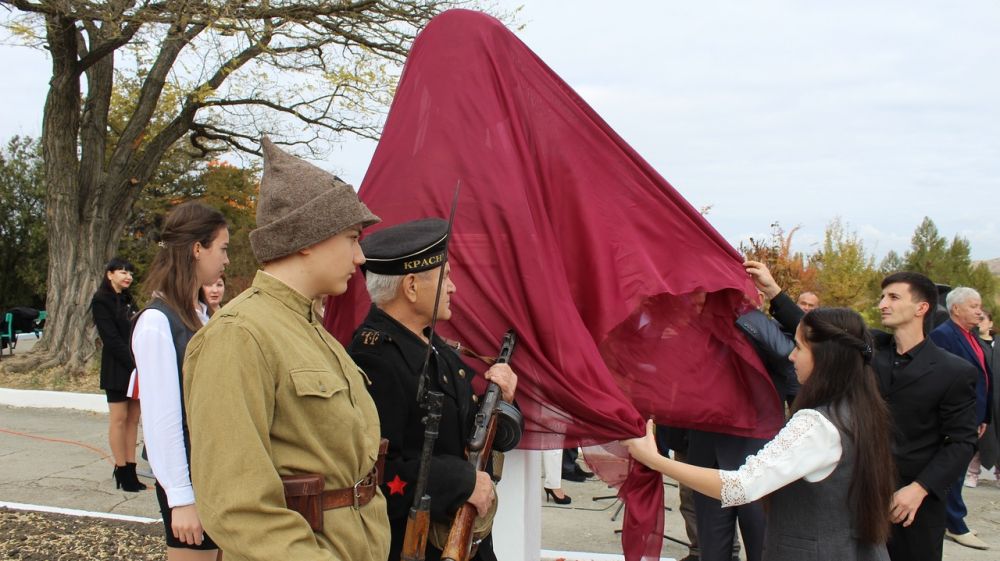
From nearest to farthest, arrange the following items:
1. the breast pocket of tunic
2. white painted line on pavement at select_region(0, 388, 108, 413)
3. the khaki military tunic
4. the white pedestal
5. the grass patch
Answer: the khaki military tunic < the breast pocket of tunic < the white pedestal < white painted line on pavement at select_region(0, 388, 108, 413) < the grass patch

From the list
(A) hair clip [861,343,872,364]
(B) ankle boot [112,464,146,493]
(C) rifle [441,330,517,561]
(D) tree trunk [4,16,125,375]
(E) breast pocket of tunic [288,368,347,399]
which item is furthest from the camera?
(D) tree trunk [4,16,125,375]

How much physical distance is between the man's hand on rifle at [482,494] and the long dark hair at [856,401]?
1.17 meters

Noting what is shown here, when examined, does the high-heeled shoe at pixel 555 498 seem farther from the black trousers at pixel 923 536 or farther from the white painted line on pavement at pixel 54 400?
the white painted line on pavement at pixel 54 400

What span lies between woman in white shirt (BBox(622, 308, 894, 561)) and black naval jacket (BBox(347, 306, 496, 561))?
0.79 meters

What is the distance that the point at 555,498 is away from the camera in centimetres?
656

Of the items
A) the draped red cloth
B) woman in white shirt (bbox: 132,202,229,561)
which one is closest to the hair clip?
the draped red cloth

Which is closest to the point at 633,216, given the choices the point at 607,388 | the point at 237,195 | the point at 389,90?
the point at 607,388

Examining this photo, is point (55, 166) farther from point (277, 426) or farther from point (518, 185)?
point (277, 426)

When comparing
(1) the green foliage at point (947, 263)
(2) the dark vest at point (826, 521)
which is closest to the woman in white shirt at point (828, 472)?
(2) the dark vest at point (826, 521)

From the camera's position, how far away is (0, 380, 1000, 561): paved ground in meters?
5.61

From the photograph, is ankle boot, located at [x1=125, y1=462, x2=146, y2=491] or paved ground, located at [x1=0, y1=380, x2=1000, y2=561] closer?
paved ground, located at [x1=0, y1=380, x2=1000, y2=561]

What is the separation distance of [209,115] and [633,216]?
1366 centimetres

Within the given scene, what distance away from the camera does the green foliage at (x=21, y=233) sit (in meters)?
23.1

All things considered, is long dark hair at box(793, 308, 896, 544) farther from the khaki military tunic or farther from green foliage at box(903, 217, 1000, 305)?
green foliage at box(903, 217, 1000, 305)
